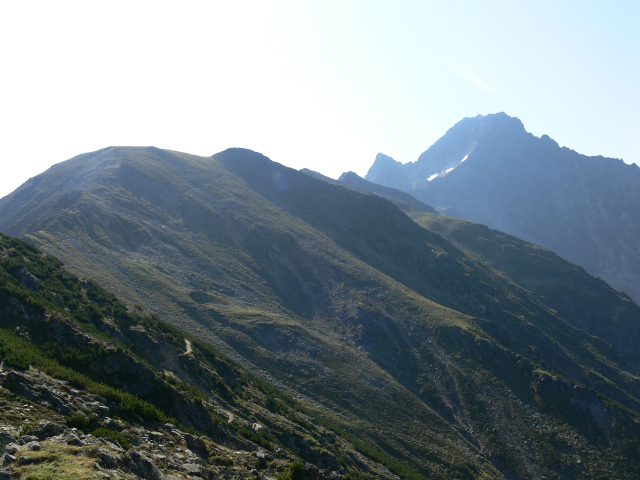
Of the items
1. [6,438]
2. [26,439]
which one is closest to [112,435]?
[26,439]

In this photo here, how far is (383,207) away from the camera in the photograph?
154000 millimetres

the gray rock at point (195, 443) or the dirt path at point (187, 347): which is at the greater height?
the gray rock at point (195, 443)

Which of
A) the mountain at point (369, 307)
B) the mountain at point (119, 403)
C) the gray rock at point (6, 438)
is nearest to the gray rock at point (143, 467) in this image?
the mountain at point (119, 403)

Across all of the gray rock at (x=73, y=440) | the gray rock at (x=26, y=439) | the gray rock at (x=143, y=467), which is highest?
the gray rock at (x=26, y=439)

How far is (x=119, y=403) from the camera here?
21.7m

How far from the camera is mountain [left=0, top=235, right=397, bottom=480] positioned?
50.6ft

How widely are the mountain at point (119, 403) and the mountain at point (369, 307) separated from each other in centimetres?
1895

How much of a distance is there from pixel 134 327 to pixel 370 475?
30017 millimetres

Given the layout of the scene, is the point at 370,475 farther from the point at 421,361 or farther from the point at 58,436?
the point at 421,361

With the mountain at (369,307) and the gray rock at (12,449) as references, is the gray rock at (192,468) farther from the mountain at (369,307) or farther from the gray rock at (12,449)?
the mountain at (369,307)

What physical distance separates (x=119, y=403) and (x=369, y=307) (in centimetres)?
7928

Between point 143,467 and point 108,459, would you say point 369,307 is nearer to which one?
point 143,467

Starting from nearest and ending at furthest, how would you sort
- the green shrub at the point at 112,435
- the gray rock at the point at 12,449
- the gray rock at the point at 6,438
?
the gray rock at the point at 12,449, the gray rock at the point at 6,438, the green shrub at the point at 112,435

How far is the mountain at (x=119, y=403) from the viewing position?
607 inches
